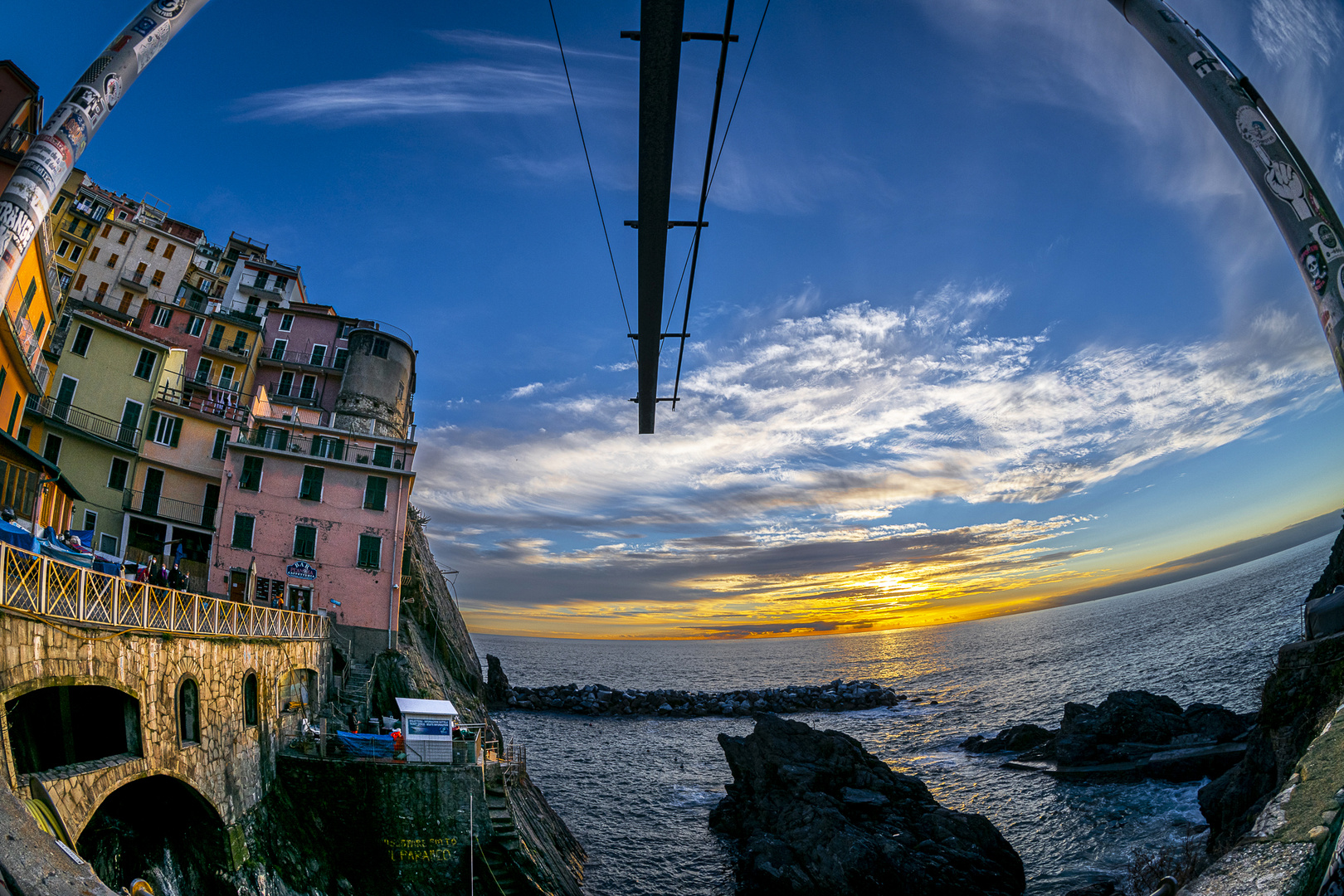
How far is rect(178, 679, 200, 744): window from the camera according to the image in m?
12.9

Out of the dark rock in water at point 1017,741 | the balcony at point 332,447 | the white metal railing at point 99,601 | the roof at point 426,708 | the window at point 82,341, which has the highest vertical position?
the window at point 82,341

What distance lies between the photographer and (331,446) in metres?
29.4

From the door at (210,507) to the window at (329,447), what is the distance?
5.76 m

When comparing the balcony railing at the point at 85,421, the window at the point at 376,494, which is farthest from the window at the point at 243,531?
the balcony railing at the point at 85,421

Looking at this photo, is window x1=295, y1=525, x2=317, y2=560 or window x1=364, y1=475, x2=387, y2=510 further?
window x1=364, y1=475, x2=387, y2=510

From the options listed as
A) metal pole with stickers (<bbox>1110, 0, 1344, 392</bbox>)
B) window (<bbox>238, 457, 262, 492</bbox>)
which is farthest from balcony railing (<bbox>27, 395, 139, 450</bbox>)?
metal pole with stickers (<bbox>1110, 0, 1344, 392</bbox>)

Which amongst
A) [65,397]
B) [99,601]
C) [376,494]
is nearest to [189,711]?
[99,601]

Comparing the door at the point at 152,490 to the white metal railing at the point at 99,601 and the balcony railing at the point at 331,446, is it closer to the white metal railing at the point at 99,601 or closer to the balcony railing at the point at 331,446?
the balcony railing at the point at 331,446

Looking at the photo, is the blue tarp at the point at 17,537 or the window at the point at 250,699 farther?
the window at the point at 250,699

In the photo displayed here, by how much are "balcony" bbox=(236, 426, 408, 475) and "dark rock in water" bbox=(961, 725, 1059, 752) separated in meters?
39.8

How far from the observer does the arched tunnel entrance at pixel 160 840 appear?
37.2 feet

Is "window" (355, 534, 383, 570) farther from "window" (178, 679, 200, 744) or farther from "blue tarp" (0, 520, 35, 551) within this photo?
"blue tarp" (0, 520, 35, 551)

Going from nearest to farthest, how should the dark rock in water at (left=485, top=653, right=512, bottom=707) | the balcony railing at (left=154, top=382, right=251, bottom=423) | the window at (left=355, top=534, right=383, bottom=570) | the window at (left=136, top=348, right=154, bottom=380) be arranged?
the window at (left=355, top=534, right=383, bottom=570)
the window at (left=136, top=348, right=154, bottom=380)
the balcony railing at (left=154, top=382, right=251, bottom=423)
the dark rock in water at (left=485, top=653, right=512, bottom=707)

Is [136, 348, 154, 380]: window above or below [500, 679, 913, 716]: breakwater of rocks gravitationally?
above
